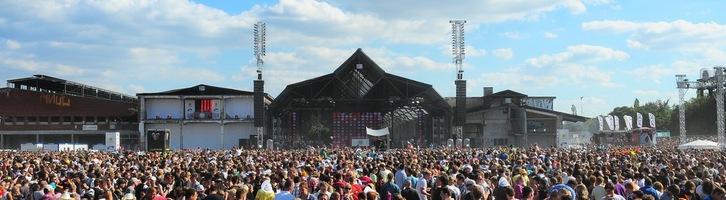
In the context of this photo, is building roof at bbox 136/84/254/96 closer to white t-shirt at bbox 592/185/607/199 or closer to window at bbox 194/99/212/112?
window at bbox 194/99/212/112

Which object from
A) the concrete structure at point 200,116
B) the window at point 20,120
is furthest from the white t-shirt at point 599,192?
the window at point 20,120

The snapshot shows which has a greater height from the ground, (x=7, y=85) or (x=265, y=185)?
(x=7, y=85)

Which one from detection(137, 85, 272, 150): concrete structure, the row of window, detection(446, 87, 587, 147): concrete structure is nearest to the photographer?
detection(446, 87, 587, 147): concrete structure

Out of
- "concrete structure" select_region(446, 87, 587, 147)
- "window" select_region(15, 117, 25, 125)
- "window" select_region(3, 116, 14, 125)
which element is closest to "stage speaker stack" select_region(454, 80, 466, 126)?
"concrete structure" select_region(446, 87, 587, 147)

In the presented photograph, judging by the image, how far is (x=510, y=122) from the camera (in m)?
71.4

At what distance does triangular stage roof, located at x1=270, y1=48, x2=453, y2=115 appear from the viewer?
59844 millimetres

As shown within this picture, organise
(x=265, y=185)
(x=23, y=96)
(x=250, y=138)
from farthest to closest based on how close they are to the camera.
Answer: (x=23, y=96) → (x=250, y=138) → (x=265, y=185)

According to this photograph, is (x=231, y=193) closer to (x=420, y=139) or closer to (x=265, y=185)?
(x=265, y=185)

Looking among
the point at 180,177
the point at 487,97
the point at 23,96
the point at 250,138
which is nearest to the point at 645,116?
the point at 487,97

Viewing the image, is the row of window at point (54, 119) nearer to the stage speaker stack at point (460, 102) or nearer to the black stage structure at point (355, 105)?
the black stage structure at point (355, 105)

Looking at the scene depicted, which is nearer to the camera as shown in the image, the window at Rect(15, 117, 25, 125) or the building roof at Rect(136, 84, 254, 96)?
the building roof at Rect(136, 84, 254, 96)

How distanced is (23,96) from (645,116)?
92679 millimetres

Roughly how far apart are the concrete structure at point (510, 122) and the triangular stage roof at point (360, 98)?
1052 centimetres

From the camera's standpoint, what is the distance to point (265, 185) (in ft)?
41.8
